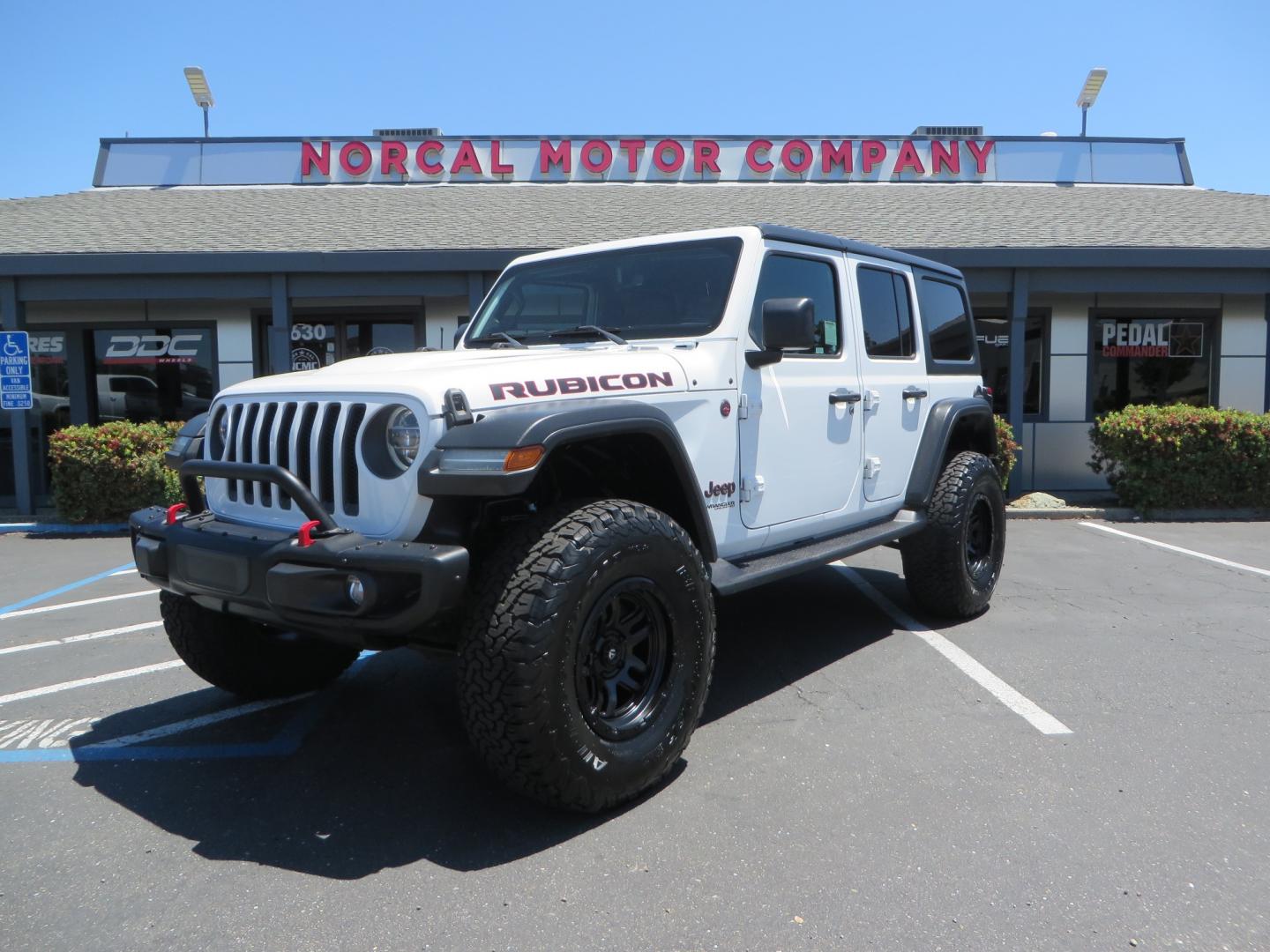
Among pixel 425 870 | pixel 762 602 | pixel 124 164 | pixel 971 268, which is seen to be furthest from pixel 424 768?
pixel 124 164

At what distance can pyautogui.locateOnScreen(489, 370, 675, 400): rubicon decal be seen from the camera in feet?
9.77

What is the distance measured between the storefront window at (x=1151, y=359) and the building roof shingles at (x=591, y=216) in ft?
4.19

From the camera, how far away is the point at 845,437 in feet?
14.8

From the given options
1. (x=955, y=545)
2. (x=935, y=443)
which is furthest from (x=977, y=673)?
(x=935, y=443)

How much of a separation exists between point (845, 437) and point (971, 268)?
760 cm

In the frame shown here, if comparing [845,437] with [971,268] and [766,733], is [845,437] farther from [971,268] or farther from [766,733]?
[971,268]

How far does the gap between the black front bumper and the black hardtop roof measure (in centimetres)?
222

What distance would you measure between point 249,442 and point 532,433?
120cm

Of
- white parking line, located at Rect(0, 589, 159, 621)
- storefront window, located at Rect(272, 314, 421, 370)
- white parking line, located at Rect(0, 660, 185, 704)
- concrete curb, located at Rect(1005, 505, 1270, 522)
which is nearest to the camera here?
white parking line, located at Rect(0, 660, 185, 704)

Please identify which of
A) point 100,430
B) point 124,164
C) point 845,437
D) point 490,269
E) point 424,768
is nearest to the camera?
point 424,768

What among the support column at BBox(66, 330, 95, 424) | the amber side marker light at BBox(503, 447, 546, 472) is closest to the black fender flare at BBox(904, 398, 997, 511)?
the amber side marker light at BBox(503, 447, 546, 472)

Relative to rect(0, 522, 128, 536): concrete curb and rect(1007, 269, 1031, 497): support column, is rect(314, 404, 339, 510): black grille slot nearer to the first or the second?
rect(0, 522, 128, 536): concrete curb

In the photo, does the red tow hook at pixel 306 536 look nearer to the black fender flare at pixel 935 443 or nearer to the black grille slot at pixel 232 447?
the black grille slot at pixel 232 447

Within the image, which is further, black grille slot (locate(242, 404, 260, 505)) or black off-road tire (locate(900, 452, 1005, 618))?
black off-road tire (locate(900, 452, 1005, 618))
